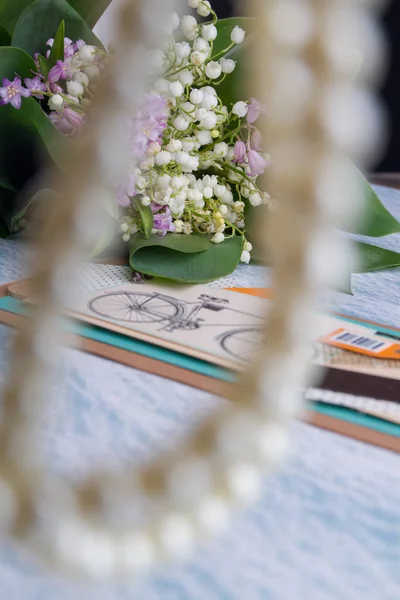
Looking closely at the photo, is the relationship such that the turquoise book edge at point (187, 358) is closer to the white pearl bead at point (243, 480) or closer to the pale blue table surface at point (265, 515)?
the pale blue table surface at point (265, 515)

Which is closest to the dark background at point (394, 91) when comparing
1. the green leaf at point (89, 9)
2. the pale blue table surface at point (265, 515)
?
the green leaf at point (89, 9)

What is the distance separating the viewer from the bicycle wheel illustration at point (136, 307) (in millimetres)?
487

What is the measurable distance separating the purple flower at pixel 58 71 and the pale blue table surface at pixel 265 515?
31 cm

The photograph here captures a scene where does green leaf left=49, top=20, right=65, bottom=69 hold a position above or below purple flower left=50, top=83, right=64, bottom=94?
above

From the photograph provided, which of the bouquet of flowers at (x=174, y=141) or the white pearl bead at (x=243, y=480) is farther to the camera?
the bouquet of flowers at (x=174, y=141)

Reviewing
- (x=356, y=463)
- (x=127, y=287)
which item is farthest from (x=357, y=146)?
(x=127, y=287)

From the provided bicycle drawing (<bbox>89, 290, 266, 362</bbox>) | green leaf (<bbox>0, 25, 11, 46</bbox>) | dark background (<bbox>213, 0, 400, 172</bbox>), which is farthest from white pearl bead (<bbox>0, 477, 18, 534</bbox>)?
dark background (<bbox>213, 0, 400, 172</bbox>)

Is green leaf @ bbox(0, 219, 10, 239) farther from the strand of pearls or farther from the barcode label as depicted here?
the strand of pearls

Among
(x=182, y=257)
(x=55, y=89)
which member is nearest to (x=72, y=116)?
(x=55, y=89)

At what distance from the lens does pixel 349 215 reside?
0.10 metres

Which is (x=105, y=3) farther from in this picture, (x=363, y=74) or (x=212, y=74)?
(x=363, y=74)

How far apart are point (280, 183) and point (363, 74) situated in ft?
0.06

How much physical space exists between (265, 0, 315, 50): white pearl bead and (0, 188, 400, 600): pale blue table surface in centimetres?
7

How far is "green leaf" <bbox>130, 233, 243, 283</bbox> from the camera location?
59cm
